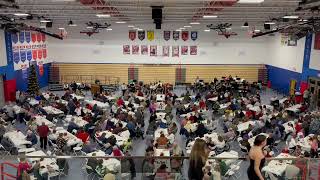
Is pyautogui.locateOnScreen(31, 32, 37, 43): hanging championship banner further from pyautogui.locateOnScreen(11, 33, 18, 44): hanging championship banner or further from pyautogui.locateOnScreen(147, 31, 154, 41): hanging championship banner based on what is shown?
pyautogui.locateOnScreen(147, 31, 154, 41): hanging championship banner

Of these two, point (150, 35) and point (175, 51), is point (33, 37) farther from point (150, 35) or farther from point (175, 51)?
point (175, 51)

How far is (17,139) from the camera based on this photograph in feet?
49.0

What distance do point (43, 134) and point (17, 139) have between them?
47.4 inches

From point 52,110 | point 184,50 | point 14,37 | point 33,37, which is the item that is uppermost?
point 33,37

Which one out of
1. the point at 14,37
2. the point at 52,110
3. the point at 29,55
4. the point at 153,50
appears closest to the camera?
the point at 52,110

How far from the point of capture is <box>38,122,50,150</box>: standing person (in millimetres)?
→ 15680

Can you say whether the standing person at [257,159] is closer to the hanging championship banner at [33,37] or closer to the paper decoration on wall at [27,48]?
the paper decoration on wall at [27,48]

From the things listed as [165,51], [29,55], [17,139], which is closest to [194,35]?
[165,51]

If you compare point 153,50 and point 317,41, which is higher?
point 317,41

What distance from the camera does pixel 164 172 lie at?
8.09 metres

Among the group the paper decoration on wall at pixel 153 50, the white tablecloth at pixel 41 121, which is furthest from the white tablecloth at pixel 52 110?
the paper decoration on wall at pixel 153 50

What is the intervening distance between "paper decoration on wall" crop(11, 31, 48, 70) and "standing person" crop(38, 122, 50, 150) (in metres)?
14.8

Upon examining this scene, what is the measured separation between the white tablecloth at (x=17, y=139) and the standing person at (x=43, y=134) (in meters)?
0.83

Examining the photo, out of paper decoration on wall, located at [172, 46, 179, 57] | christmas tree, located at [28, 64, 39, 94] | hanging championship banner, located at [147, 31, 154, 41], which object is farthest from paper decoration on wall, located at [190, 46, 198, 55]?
christmas tree, located at [28, 64, 39, 94]
